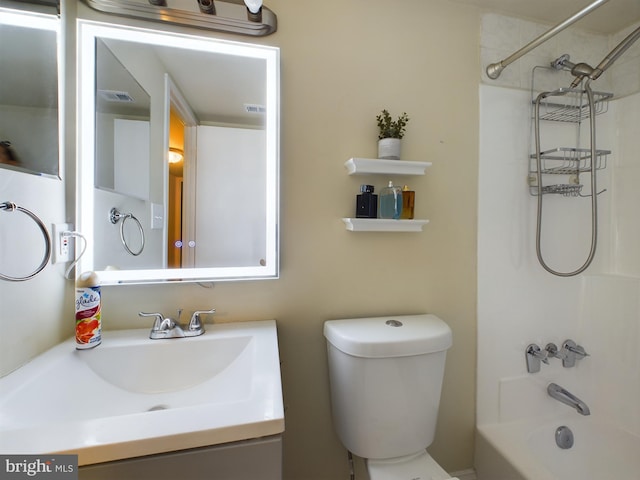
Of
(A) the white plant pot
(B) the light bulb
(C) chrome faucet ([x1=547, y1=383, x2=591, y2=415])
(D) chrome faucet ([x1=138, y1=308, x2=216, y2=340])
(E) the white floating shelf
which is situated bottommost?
(C) chrome faucet ([x1=547, y1=383, x2=591, y2=415])

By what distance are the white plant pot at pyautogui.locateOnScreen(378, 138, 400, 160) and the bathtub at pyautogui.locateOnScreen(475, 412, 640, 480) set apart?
120cm

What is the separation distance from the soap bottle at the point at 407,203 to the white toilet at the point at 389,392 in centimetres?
41

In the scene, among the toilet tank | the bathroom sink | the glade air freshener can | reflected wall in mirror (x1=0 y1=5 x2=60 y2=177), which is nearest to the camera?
the bathroom sink

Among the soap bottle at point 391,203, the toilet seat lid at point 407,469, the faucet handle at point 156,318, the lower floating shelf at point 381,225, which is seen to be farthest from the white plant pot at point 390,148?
the toilet seat lid at point 407,469

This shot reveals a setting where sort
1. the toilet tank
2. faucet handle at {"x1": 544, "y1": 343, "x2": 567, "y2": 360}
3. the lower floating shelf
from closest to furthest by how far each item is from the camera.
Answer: the toilet tank, the lower floating shelf, faucet handle at {"x1": 544, "y1": 343, "x2": 567, "y2": 360}

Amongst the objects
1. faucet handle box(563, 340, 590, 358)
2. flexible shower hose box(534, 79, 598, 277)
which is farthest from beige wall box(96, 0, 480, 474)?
faucet handle box(563, 340, 590, 358)

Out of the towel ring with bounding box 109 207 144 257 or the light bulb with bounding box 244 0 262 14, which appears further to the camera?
the towel ring with bounding box 109 207 144 257

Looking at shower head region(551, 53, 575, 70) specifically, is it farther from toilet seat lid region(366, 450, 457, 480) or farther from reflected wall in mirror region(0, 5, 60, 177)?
reflected wall in mirror region(0, 5, 60, 177)

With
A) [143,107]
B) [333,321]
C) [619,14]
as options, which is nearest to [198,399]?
[333,321]

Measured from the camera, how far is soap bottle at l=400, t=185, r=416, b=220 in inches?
41.9

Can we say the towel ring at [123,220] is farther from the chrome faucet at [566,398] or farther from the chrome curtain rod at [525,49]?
the chrome faucet at [566,398]

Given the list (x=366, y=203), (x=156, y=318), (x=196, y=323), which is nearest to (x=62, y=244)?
(x=156, y=318)

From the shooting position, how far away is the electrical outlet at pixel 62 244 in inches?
32.9

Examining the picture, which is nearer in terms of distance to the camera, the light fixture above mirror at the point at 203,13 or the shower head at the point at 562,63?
the light fixture above mirror at the point at 203,13
